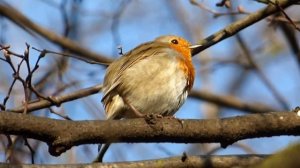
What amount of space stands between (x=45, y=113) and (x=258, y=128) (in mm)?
2360

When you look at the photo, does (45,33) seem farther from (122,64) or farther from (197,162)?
(197,162)

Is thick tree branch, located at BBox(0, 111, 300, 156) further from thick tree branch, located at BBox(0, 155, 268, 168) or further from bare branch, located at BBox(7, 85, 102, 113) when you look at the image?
bare branch, located at BBox(7, 85, 102, 113)

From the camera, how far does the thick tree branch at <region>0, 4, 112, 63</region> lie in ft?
17.3

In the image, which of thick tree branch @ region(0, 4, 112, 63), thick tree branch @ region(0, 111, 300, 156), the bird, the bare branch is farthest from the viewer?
thick tree branch @ region(0, 4, 112, 63)

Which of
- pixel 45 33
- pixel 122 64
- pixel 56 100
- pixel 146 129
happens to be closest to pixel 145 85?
pixel 122 64

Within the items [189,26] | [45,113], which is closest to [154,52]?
[45,113]

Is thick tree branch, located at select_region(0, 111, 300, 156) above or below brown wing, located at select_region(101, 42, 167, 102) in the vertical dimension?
above

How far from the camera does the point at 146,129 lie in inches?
116

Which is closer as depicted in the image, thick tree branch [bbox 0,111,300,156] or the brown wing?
thick tree branch [bbox 0,111,300,156]

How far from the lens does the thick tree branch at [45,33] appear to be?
527 centimetres

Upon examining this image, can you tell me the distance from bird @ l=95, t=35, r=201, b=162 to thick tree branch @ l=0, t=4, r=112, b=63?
1.22 m

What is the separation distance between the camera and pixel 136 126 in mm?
2928

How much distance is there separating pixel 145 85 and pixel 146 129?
1216mm

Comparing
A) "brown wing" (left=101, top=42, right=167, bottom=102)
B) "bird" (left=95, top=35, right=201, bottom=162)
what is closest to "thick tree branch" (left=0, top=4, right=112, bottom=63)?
"brown wing" (left=101, top=42, right=167, bottom=102)
